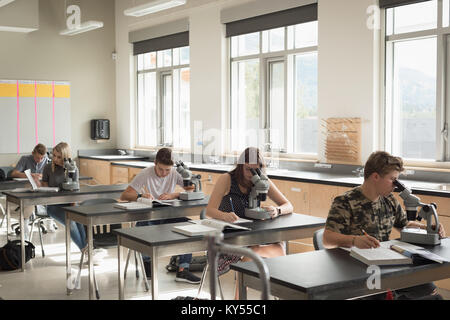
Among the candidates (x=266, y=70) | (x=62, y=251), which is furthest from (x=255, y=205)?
(x=266, y=70)

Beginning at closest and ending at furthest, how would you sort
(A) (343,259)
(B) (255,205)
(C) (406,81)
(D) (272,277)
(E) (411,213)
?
(D) (272,277)
(A) (343,259)
(E) (411,213)
(B) (255,205)
(C) (406,81)

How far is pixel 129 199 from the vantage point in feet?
16.5

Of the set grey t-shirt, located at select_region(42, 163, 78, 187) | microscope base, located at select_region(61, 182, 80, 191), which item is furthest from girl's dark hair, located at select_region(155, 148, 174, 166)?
grey t-shirt, located at select_region(42, 163, 78, 187)

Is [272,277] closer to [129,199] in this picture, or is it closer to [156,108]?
[129,199]

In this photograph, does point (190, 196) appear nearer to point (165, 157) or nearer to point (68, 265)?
point (165, 157)

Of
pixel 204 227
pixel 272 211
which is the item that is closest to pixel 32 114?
pixel 272 211

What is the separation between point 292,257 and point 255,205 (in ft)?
4.16

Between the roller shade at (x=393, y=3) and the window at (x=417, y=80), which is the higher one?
the roller shade at (x=393, y=3)

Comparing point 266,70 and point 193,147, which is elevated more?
point 266,70

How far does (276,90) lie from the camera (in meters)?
7.40

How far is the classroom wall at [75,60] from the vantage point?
962 centimetres

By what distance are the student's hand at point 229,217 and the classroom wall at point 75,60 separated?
22.1 feet

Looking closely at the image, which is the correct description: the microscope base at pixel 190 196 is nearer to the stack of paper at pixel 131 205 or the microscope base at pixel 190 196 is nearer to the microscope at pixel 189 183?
the microscope at pixel 189 183

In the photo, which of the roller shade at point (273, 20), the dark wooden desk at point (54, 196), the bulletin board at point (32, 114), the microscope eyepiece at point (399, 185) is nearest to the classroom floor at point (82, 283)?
the dark wooden desk at point (54, 196)
